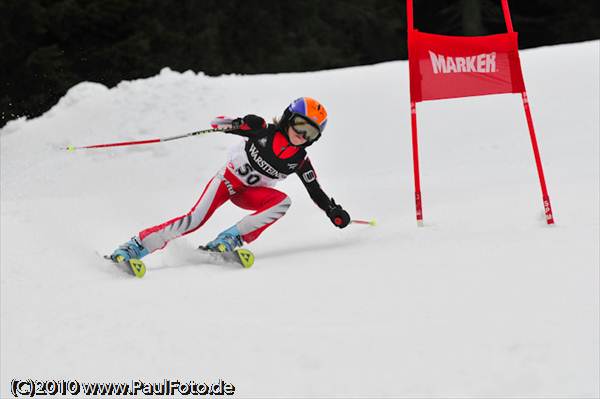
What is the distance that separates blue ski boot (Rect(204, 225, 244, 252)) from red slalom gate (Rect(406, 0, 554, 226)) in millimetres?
1740

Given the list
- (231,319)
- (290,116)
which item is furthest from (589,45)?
(231,319)

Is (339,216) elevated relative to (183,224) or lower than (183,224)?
lower

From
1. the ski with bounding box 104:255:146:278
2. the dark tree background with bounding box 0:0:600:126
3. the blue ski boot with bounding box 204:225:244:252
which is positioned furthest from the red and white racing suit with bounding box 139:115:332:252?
the dark tree background with bounding box 0:0:600:126

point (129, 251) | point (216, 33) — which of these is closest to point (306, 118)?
point (129, 251)

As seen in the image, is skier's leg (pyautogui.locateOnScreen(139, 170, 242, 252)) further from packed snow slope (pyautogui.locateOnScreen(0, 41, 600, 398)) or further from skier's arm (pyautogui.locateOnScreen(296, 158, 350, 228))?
skier's arm (pyautogui.locateOnScreen(296, 158, 350, 228))

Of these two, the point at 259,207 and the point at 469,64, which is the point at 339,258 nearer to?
the point at 259,207

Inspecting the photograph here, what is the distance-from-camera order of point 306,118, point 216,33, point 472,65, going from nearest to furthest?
point 306,118 < point 472,65 < point 216,33

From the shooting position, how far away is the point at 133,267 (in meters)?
5.39

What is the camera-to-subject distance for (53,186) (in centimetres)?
916

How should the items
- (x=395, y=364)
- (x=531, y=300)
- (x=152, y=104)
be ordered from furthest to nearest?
(x=152, y=104), (x=531, y=300), (x=395, y=364)

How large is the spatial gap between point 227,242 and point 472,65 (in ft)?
7.08

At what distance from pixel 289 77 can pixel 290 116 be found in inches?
229

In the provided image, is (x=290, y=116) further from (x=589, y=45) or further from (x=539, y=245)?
(x=589, y=45)

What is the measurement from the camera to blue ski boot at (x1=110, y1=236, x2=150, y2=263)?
546cm
